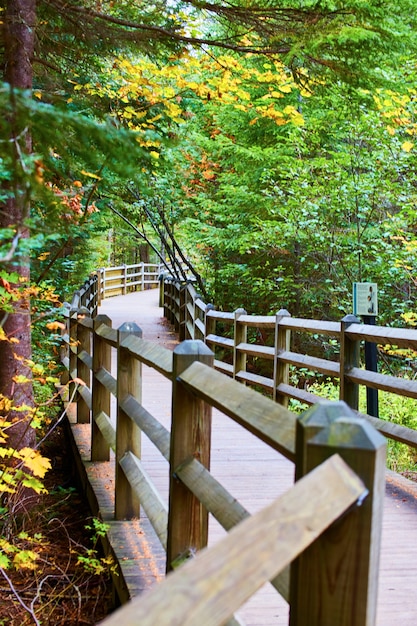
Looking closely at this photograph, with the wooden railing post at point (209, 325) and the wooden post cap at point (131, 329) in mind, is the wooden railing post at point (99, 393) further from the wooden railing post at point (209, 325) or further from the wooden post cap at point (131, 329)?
the wooden railing post at point (209, 325)

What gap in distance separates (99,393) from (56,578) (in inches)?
61.1

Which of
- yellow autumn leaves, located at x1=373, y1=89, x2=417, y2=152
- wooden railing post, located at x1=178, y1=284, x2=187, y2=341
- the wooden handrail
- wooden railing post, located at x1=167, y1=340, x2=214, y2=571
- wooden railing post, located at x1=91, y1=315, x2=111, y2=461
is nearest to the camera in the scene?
the wooden handrail

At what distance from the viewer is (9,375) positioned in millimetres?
5496

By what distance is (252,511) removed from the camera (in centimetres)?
397

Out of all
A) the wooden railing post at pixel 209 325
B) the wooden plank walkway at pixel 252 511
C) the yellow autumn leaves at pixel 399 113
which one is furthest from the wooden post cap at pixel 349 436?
the wooden railing post at pixel 209 325

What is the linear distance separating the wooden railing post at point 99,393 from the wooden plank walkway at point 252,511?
122mm

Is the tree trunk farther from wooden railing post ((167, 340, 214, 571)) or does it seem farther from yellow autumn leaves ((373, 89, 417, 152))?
yellow autumn leaves ((373, 89, 417, 152))

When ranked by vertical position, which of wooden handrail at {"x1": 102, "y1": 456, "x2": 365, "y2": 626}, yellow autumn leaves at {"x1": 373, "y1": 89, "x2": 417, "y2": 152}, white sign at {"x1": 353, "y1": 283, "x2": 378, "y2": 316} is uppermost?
yellow autumn leaves at {"x1": 373, "y1": 89, "x2": 417, "y2": 152}

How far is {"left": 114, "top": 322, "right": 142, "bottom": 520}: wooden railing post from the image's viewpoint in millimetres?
4078

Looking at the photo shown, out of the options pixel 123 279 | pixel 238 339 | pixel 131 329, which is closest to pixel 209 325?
pixel 238 339

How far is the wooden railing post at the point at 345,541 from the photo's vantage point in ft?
4.38

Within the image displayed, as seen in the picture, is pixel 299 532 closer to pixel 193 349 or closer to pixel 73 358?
pixel 193 349

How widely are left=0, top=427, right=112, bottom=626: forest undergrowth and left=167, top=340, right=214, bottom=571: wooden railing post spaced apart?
1.25m

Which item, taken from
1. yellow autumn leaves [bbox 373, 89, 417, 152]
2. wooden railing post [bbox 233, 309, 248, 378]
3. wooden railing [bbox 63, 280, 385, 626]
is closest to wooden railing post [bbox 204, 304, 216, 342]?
wooden railing post [bbox 233, 309, 248, 378]
